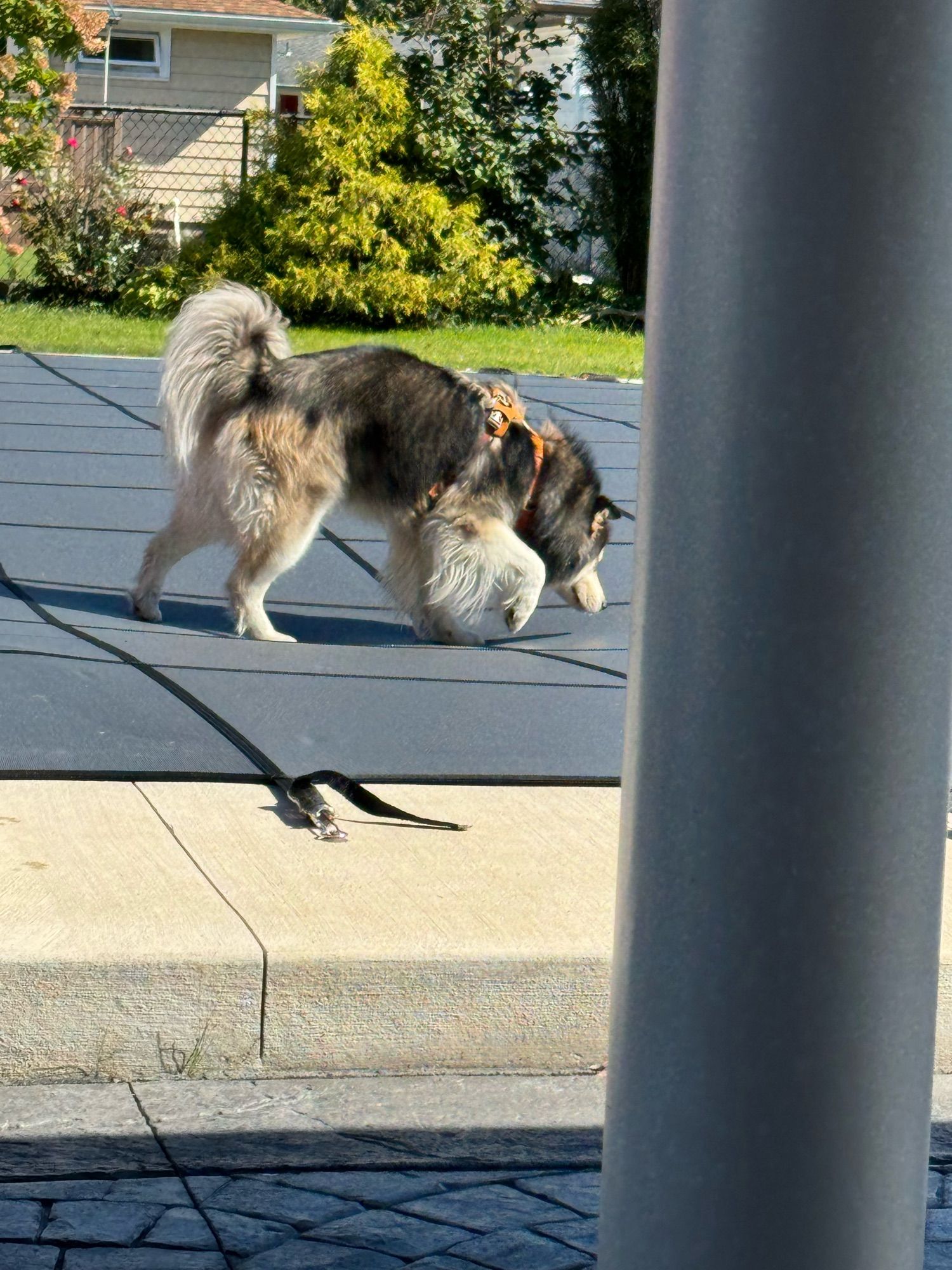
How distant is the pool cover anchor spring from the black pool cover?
0.32 meters

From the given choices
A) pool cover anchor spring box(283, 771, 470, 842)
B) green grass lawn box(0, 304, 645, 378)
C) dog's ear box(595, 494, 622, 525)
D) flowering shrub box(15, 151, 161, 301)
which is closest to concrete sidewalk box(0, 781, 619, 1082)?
pool cover anchor spring box(283, 771, 470, 842)

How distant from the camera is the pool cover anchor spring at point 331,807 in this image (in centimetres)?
406

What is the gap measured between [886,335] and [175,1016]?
2.28m

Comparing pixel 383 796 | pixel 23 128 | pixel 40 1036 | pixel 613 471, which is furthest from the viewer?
pixel 23 128

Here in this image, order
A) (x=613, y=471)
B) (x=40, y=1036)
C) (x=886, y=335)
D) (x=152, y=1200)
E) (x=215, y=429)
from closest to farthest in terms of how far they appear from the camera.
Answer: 1. (x=886, y=335)
2. (x=152, y=1200)
3. (x=40, y=1036)
4. (x=215, y=429)
5. (x=613, y=471)

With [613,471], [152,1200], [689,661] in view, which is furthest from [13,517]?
[689,661]

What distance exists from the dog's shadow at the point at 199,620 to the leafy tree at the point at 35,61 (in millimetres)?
11438

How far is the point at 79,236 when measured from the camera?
19.4m

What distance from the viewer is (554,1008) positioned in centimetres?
338

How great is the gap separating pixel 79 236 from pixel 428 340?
5052 millimetres

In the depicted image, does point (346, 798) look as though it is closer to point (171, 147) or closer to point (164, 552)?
point (164, 552)

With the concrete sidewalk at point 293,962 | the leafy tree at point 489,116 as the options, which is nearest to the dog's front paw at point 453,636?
the concrete sidewalk at point 293,962

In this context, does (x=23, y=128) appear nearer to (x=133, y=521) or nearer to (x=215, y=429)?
(x=133, y=521)

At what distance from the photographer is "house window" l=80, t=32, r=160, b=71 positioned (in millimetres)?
28125
